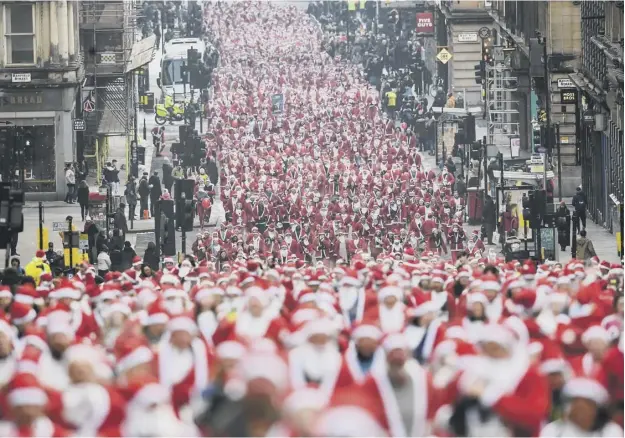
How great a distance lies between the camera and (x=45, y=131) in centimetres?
6228

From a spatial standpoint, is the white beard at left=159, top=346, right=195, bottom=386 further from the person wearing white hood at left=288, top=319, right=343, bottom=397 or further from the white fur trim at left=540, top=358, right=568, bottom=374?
the white fur trim at left=540, top=358, right=568, bottom=374

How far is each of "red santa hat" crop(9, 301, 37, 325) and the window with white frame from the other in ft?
121

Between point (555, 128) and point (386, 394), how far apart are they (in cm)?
4730

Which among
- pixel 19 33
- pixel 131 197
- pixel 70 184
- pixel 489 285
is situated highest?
pixel 19 33

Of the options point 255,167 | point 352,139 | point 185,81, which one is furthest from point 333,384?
point 185,81

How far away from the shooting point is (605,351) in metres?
18.1

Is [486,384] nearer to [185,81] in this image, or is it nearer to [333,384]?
[333,384]

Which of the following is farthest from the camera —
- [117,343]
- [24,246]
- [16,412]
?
[24,246]

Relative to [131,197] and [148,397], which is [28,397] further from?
[131,197]

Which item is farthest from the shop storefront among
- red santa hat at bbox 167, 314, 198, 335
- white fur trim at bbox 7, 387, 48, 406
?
white fur trim at bbox 7, 387, 48, 406

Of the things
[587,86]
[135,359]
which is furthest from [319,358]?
[587,86]

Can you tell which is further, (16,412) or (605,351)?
(605,351)

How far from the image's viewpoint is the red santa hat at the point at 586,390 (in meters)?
15.6

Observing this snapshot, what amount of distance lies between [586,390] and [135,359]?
13.1 feet
